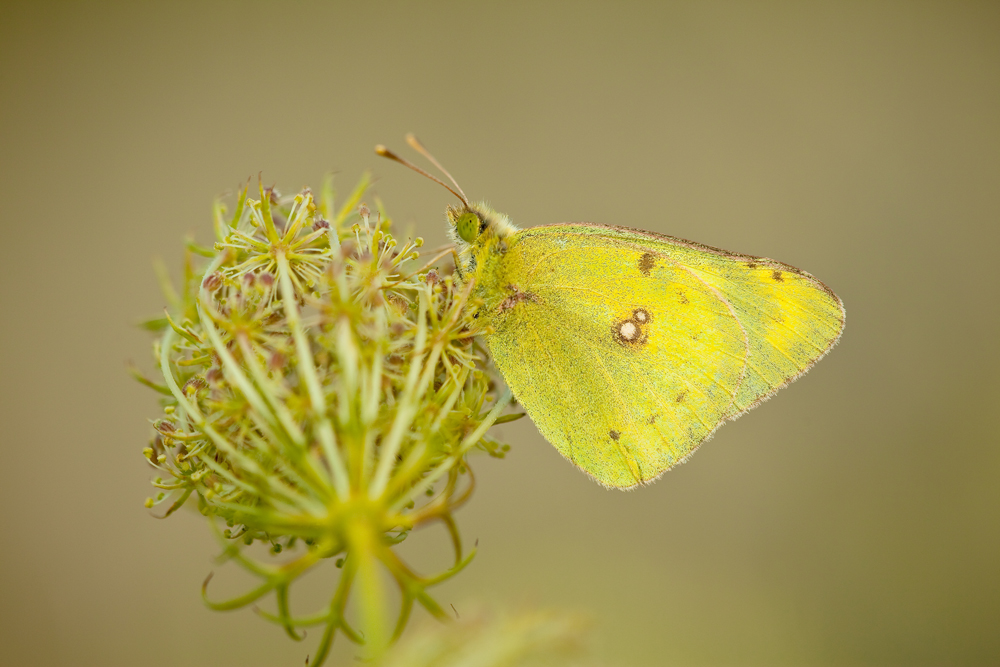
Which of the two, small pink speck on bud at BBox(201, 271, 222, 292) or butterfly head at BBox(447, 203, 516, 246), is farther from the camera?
butterfly head at BBox(447, 203, 516, 246)

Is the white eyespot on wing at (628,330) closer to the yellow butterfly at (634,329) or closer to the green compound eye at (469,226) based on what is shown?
the yellow butterfly at (634,329)

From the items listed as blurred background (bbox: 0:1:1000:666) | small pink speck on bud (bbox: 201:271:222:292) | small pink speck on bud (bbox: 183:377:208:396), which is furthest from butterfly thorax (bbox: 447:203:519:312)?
blurred background (bbox: 0:1:1000:666)

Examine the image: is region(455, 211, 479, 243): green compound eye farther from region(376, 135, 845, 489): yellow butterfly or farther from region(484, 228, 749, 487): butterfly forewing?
region(484, 228, 749, 487): butterfly forewing

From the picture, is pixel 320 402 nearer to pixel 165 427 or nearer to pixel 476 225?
pixel 165 427

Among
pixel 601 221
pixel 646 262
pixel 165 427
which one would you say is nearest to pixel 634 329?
pixel 646 262

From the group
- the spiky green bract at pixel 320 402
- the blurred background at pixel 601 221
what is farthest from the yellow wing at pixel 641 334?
the blurred background at pixel 601 221

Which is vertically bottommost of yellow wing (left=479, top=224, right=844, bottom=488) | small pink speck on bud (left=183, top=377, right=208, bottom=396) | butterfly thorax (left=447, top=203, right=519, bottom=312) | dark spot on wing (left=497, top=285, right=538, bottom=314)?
yellow wing (left=479, top=224, right=844, bottom=488)

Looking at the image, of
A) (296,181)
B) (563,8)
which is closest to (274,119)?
(296,181)
